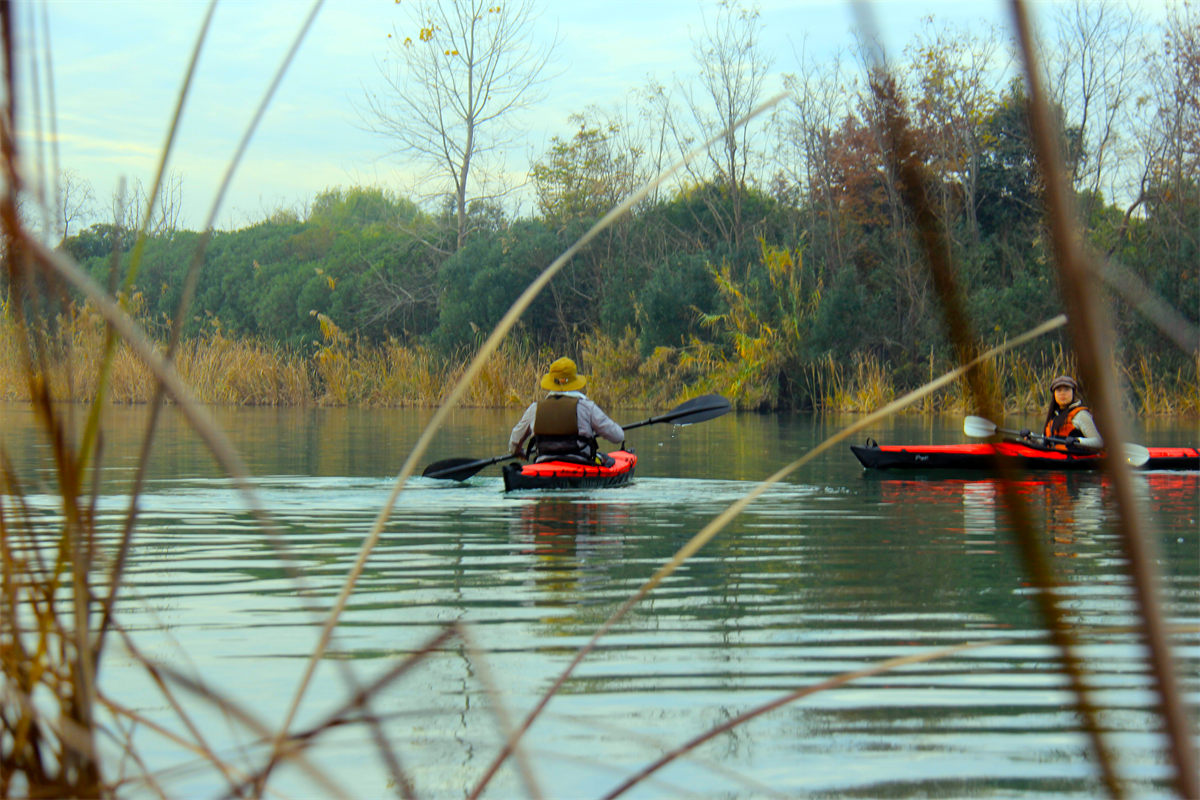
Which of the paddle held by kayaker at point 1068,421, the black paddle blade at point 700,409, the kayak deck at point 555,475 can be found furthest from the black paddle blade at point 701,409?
the paddle held by kayaker at point 1068,421

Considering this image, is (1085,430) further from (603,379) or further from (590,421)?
(603,379)

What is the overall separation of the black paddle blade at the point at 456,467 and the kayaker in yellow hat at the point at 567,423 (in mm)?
470

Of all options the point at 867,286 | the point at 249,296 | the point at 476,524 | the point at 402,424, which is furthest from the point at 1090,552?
the point at 249,296

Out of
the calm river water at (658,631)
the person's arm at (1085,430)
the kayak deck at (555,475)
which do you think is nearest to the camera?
the calm river water at (658,631)

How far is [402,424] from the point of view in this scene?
21.7 m

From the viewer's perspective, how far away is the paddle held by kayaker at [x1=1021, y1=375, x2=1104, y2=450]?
40.8 ft

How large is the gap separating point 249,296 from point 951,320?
39.1 metres

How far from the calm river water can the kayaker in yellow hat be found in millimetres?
445

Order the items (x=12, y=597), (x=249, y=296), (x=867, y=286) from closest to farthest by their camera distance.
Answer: (x=12, y=597) → (x=867, y=286) → (x=249, y=296)

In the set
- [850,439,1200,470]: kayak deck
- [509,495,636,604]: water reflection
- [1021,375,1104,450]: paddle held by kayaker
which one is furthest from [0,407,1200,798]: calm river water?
[1021,375,1104,450]: paddle held by kayaker

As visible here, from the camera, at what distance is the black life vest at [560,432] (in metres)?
11.0

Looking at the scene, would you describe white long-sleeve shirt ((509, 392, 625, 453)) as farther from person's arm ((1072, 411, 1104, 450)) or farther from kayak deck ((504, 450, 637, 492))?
person's arm ((1072, 411, 1104, 450))

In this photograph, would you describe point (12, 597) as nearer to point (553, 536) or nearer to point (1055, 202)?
point (1055, 202)

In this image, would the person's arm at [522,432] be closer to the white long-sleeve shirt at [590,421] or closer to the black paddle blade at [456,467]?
the white long-sleeve shirt at [590,421]
